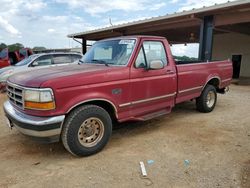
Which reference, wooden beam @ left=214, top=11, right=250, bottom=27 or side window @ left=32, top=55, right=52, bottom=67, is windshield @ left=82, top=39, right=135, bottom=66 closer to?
side window @ left=32, top=55, right=52, bottom=67

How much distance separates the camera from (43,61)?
998 cm

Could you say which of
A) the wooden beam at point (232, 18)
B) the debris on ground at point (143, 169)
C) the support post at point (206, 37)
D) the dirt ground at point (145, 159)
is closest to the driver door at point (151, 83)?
the dirt ground at point (145, 159)

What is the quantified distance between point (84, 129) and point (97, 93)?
2.01ft

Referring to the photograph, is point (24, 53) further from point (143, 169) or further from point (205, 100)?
→ point (143, 169)

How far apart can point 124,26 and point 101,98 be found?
1177 cm

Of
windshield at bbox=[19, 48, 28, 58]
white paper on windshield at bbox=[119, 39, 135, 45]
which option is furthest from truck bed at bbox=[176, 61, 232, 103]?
windshield at bbox=[19, 48, 28, 58]

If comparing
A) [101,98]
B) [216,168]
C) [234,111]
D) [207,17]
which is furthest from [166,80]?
[207,17]

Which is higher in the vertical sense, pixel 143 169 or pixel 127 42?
pixel 127 42

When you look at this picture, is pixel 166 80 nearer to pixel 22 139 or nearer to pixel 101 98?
pixel 101 98

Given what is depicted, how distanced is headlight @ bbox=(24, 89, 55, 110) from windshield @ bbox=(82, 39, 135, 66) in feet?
4.77

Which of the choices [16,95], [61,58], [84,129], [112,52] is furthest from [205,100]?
[61,58]

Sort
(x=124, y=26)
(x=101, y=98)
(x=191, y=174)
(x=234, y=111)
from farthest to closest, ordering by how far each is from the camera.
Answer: (x=124, y=26), (x=234, y=111), (x=101, y=98), (x=191, y=174)

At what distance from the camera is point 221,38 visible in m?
19.6

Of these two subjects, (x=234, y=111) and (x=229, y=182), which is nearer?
(x=229, y=182)
